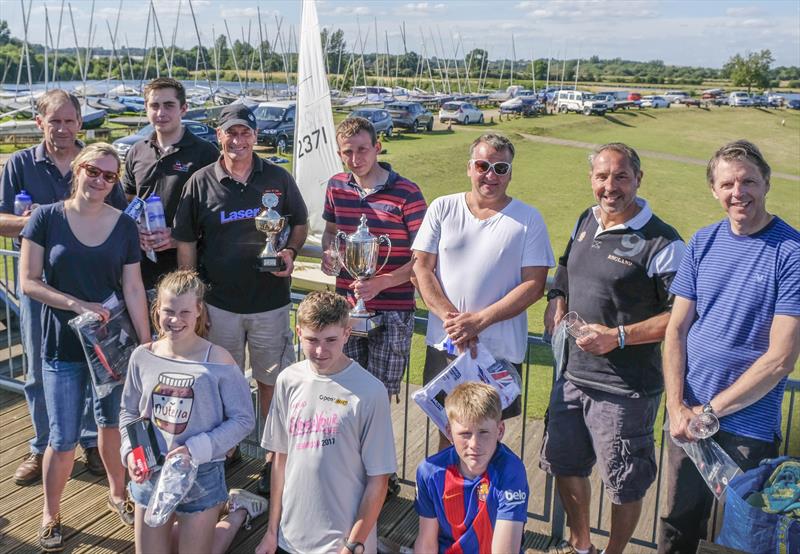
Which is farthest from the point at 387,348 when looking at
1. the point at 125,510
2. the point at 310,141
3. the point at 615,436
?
the point at 310,141

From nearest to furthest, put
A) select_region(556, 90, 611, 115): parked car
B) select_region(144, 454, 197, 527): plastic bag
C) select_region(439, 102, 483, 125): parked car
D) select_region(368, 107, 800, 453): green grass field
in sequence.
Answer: select_region(144, 454, 197, 527): plastic bag < select_region(368, 107, 800, 453): green grass field < select_region(439, 102, 483, 125): parked car < select_region(556, 90, 611, 115): parked car

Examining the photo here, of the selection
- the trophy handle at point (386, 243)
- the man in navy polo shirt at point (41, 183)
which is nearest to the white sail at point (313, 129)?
the man in navy polo shirt at point (41, 183)

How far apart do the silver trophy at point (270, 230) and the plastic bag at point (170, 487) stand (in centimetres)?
104

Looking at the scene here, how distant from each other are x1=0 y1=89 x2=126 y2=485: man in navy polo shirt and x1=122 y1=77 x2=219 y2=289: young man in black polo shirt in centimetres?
22

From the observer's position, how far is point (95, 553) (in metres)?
3.23

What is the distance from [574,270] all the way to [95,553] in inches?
96.9

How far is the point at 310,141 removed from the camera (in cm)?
1385

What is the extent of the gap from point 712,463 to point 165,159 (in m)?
2.97

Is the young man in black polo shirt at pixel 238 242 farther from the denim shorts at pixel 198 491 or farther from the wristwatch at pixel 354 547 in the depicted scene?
the wristwatch at pixel 354 547

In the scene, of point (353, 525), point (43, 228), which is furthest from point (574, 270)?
point (43, 228)

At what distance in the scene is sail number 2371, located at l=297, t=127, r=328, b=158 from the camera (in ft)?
45.3

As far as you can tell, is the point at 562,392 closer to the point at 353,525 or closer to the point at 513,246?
the point at 513,246

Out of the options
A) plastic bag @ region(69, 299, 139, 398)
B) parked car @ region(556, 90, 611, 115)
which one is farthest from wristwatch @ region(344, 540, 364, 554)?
parked car @ region(556, 90, 611, 115)

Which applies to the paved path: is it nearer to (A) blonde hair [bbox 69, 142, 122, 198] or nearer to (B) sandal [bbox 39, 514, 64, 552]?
(A) blonde hair [bbox 69, 142, 122, 198]
